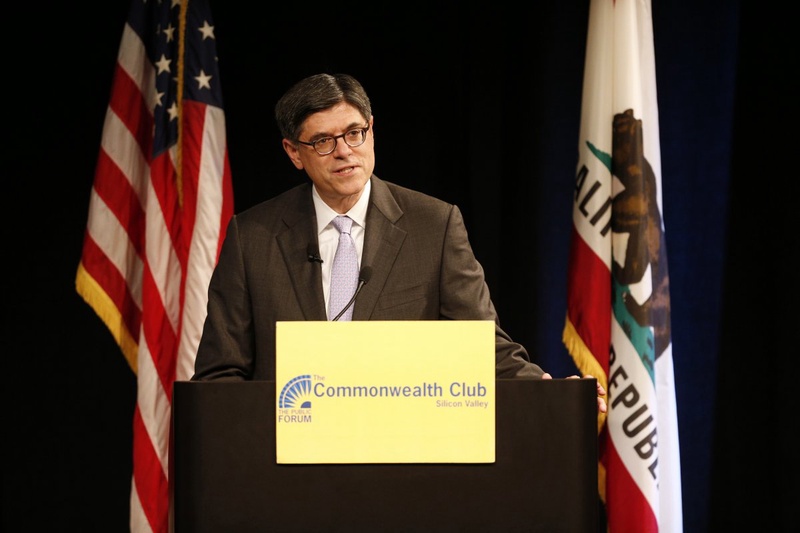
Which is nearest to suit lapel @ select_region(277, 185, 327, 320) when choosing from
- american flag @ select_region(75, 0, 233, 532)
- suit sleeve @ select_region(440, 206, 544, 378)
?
suit sleeve @ select_region(440, 206, 544, 378)

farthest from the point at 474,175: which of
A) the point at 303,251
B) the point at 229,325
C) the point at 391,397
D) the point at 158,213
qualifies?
the point at 391,397

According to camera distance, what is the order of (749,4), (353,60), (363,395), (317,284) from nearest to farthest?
1. (363,395)
2. (317,284)
3. (749,4)
4. (353,60)

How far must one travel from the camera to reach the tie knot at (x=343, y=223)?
227 cm

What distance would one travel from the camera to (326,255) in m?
2.27

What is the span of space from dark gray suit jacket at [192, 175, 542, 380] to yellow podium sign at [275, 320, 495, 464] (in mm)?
618

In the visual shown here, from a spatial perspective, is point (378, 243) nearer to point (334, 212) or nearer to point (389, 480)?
point (334, 212)

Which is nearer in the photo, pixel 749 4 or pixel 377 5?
pixel 749 4

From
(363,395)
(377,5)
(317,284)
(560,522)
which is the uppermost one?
(377,5)

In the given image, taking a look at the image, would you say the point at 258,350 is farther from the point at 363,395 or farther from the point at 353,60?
the point at 353,60

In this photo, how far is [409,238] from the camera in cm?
222

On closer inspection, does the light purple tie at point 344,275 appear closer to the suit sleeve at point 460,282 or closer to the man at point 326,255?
the man at point 326,255

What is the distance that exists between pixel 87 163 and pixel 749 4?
9.23ft

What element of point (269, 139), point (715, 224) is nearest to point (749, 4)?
point (715, 224)

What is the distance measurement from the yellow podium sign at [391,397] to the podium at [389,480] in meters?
0.02
